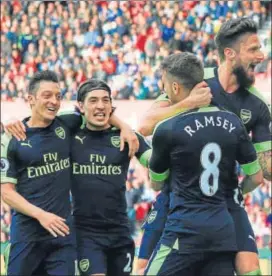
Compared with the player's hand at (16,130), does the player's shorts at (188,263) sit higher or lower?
lower

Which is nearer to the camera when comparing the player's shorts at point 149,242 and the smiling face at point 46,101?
the player's shorts at point 149,242

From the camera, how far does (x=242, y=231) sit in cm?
743

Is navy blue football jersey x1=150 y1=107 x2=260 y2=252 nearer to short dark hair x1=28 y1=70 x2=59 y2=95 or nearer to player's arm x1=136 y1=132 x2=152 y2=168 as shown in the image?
player's arm x1=136 y1=132 x2=152 y2=168

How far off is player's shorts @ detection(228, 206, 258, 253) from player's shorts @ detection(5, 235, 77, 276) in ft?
Result: 6.51

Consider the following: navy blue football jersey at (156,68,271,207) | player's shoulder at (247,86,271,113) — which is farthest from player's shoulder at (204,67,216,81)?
player's shoulder at (247,86,271,113)

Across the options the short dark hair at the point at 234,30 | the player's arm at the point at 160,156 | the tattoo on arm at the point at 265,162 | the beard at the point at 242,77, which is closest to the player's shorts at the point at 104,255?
the tattoo on arm at the point at 265,162

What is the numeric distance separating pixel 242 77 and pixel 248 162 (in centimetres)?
94

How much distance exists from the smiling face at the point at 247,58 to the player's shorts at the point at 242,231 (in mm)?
1066

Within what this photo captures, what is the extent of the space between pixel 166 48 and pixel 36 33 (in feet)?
16.1

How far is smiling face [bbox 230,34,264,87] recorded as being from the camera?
26.0 ft

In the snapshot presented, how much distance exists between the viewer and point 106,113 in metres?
9.06

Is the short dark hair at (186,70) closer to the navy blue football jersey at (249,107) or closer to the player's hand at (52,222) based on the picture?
the navy blue football jersey at (249,107)

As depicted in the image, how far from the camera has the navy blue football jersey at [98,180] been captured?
9.00 meters

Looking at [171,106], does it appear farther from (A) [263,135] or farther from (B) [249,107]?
(A) [263,135]
